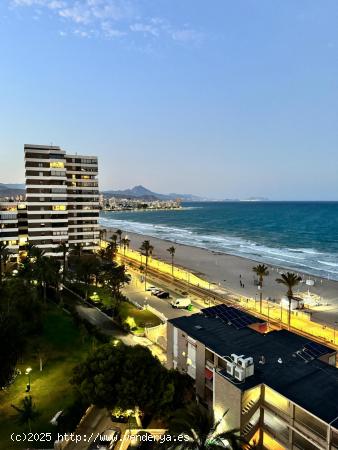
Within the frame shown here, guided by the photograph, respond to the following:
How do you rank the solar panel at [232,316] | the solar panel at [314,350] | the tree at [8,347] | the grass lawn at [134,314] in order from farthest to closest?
1. the grass lawn at [134,314]
2. the solar panel at [232,316]
3. the tree at [8,347]
4. the solar panel at [314,350]

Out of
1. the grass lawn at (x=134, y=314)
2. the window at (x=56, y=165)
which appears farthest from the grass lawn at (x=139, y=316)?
the window at (x=56, y=165)

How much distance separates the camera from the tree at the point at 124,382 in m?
24.0

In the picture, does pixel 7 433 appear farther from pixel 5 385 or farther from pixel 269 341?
pixel 269 341

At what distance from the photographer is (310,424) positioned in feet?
63.5

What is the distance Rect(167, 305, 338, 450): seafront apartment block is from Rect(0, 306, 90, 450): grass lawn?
12.2 meters

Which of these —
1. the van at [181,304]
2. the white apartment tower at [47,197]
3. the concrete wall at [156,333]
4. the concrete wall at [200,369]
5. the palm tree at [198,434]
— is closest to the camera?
the palm tree at [198,434]

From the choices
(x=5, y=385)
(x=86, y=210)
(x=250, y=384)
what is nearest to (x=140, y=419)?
(x=250, y=384)

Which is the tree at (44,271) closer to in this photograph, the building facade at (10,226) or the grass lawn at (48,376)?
the grass lawn at (48,376)

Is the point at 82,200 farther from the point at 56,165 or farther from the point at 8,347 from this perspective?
the point at 8,347

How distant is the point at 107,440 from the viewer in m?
22.8

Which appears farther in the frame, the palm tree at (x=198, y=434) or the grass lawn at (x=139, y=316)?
the grass lawn at (x=139, y=316)

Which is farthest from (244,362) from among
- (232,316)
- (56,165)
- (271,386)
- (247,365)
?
(56,165)

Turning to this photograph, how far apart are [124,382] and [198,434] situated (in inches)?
291

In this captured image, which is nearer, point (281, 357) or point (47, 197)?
point (281, 357)
